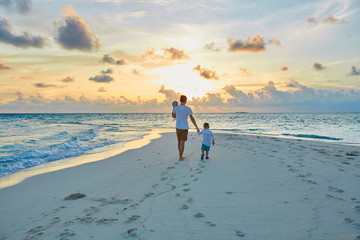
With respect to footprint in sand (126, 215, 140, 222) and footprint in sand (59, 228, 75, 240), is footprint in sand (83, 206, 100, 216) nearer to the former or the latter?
footprint in sand (59, 228, 75, 240)

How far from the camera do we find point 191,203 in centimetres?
434

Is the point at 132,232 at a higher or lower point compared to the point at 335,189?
lower

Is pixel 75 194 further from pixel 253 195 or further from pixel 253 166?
pixel 253 166

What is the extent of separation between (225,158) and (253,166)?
1.70m

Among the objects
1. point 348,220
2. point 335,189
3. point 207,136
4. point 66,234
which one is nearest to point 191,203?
point 66,234

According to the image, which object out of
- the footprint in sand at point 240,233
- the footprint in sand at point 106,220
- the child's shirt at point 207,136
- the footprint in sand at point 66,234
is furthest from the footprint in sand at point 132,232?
the child's shirt at point 207,136

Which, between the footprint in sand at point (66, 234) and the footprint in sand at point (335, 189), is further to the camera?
the footprint in sand at point (335, 189)

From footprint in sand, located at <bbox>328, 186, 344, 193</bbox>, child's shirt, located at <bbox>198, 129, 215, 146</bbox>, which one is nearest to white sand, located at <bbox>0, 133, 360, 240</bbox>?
footprint in sand, located at <bbox>328, 186, 344, 193</bbox>

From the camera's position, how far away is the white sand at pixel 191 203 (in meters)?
3.33

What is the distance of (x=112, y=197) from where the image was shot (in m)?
4.87

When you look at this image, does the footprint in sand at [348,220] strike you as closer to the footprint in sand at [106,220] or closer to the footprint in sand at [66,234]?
the footprint in sand at [106,220]

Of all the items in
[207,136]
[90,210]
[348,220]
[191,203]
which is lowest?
[90,210]

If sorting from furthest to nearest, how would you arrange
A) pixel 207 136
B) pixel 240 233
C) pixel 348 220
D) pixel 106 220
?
pixel 207 136, pixel 106 220, pixel 348 220, pixel 240 233

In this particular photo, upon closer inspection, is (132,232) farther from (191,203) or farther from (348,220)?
(348,220)
